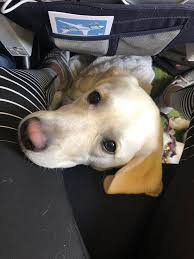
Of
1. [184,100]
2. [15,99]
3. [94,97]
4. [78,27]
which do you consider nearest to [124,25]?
[78,27]

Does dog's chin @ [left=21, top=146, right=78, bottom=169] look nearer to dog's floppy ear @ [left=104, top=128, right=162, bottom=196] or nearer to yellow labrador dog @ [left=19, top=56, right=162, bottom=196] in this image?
yellow labrador dog @ [left=19, top=56, right=162, bottom=196]

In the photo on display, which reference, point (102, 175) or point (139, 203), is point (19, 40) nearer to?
point (102, 175)

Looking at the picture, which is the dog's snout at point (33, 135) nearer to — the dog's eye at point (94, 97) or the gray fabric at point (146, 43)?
the dog's eye at point (94, 97)

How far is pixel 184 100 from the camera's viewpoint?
4.92 feet

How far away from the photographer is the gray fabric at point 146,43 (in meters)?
1.15

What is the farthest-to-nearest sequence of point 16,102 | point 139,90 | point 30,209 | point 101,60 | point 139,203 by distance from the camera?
point 101,60 → point 139,90 → point 139,203 → point 16,102 → point 30,209

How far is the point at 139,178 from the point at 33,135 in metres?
0.33

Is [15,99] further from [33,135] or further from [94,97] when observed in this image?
[94,97]

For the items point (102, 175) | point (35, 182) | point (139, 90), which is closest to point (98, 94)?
point (139, 90)

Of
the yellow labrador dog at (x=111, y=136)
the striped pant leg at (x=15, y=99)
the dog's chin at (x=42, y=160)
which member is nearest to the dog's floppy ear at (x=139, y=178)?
the yellow labrador dog at (x=111, y=136)

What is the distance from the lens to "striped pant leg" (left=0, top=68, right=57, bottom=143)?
38.5 inches

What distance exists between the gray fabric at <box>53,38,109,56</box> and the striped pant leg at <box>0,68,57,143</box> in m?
0.14

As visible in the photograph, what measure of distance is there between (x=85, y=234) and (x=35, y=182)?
234 mm

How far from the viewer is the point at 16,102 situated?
103 centimetres
